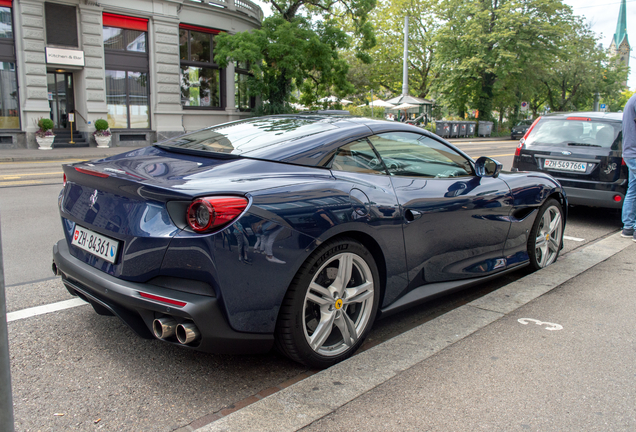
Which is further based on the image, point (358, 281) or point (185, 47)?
point (185, 47)

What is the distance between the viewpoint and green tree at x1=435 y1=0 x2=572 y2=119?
37750 millimetres

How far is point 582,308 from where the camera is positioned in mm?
3895

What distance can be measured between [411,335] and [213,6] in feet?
79.7

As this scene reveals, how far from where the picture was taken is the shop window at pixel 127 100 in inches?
862

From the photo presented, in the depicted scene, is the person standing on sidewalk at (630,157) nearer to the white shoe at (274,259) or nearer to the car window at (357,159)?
the car window at (357,159)

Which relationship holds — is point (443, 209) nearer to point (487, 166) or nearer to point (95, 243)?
point (487, 166)

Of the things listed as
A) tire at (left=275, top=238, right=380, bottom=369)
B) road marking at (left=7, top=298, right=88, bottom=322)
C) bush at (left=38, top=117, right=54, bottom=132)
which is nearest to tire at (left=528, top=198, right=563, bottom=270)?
tire at (left=275, top=238, right=380, bottom=369)

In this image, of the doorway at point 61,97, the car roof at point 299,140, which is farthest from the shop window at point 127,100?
the car roof at point 299,140

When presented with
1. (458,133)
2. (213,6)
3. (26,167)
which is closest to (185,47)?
(213,6)

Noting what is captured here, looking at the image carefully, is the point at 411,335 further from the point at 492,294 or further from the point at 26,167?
the point at 26,167

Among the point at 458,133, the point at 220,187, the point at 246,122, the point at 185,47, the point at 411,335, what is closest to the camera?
the point at 220,187

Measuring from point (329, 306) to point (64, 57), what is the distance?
68.5 feet

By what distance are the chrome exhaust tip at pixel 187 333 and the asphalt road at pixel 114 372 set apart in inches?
14.3

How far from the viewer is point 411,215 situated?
3.23 meters
